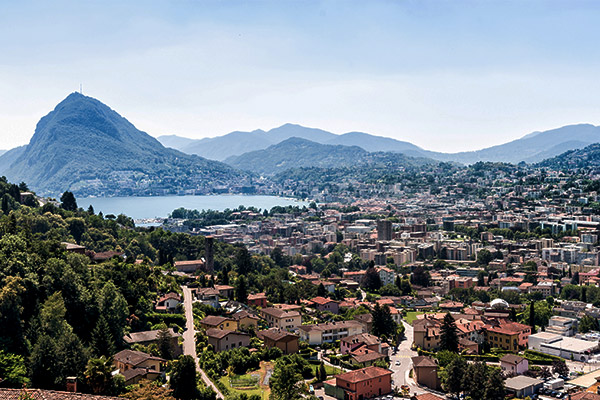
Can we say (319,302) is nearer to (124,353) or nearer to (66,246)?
(66,246)

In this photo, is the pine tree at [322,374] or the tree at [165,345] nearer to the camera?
the tree at [165,345]

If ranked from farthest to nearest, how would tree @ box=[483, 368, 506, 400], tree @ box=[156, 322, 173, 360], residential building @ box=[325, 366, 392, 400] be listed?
tree @ box=[156, 322, 173, 360]
residential building @ box=[325, 366, 392, 400]
tree @ box=[483, 368, 506, 400]

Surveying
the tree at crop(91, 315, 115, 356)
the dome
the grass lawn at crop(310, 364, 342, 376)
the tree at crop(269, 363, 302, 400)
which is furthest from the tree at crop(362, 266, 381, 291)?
the tree at crop(91, 315, 115, 356)

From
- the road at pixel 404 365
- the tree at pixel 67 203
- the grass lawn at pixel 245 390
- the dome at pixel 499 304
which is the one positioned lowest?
the road at pixel 404 365

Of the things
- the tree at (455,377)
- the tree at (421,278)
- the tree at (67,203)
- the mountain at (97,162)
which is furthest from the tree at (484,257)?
the mountain at (97,162)

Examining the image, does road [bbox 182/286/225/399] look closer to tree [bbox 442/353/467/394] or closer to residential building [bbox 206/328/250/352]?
residential building [bbox 206/328/250/352]

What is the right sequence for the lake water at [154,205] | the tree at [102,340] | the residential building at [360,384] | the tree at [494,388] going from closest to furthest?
1. the tree at [102,340]
2. the tree at [494,388]
3. the residential building at [360,384]
4. the lake water at [154,205]

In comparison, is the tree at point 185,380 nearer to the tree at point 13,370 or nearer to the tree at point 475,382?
the tree at point 13,370
